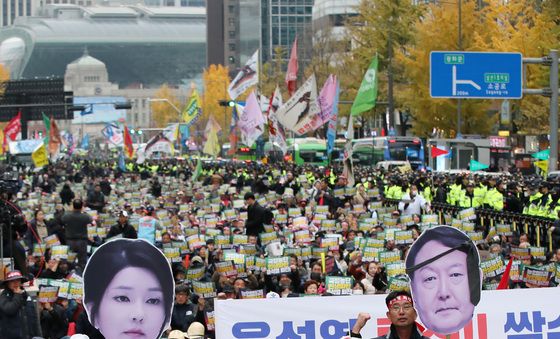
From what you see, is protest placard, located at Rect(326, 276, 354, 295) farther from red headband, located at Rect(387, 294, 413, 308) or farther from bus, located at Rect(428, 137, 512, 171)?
bus, located at Rect(428, 137, 512, 171)

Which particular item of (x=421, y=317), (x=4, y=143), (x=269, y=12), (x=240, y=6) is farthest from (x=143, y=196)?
(x=240, y=6)

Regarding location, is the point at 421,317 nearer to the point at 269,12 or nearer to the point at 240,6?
the point at 269,12

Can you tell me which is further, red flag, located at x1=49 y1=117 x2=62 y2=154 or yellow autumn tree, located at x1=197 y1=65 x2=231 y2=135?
yellow autumn tree, located at x1=197 y1=65 x2=231 y2=135

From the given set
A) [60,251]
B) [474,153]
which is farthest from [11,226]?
[474,153]

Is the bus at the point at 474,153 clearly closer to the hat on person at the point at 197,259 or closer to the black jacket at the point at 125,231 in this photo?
the black jacket at the point at 125,231

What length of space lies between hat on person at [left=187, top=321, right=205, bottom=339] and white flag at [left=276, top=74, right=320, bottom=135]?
24949 mm

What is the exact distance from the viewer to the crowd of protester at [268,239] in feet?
48.1

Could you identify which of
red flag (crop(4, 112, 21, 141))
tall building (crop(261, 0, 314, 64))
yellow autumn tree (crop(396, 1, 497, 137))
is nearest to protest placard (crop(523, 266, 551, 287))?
yellow autumn tree (crop(396, 1, 497, 137))

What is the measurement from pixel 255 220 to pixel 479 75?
26.8ft

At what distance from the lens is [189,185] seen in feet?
153

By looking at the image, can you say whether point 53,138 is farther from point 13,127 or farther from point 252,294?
point 252,294

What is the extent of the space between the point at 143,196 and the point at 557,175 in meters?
11.4

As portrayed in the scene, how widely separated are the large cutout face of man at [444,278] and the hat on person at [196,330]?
376 cm

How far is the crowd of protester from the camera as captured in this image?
14.7 metres
